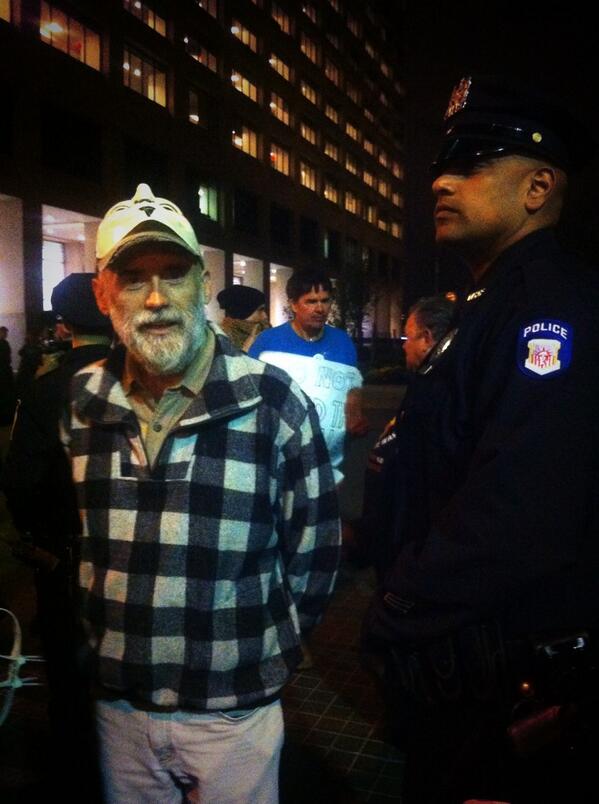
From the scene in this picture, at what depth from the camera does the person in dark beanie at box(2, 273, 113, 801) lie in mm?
2803

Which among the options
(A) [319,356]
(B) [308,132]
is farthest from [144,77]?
(A) [319,356]

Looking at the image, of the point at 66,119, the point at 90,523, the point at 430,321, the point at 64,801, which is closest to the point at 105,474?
the point at 90,523

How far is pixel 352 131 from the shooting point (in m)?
69.0

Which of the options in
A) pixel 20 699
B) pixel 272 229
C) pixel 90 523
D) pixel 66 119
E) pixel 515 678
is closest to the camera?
pixel 515 678

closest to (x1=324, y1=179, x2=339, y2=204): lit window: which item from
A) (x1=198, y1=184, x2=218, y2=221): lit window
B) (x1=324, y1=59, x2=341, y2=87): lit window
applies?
(x1=324, y1=59, x2=341, y2=87): lit window

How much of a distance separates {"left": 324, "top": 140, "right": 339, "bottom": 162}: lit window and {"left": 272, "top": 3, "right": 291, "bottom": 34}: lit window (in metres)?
10.1

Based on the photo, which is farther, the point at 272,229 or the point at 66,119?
the point at 272,229

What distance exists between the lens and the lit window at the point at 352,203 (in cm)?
6625

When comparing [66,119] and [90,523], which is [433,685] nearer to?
[90,523]

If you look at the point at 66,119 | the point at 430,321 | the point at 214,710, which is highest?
the point at 66,119

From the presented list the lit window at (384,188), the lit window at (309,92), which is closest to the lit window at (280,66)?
the lit window at (309,92)

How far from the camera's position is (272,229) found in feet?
159

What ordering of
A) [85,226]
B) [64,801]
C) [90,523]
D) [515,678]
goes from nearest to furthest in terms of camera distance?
[515,678]
[90,523]
[64,801]
[85,226]

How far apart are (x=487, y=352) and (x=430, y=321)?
2703 mm
